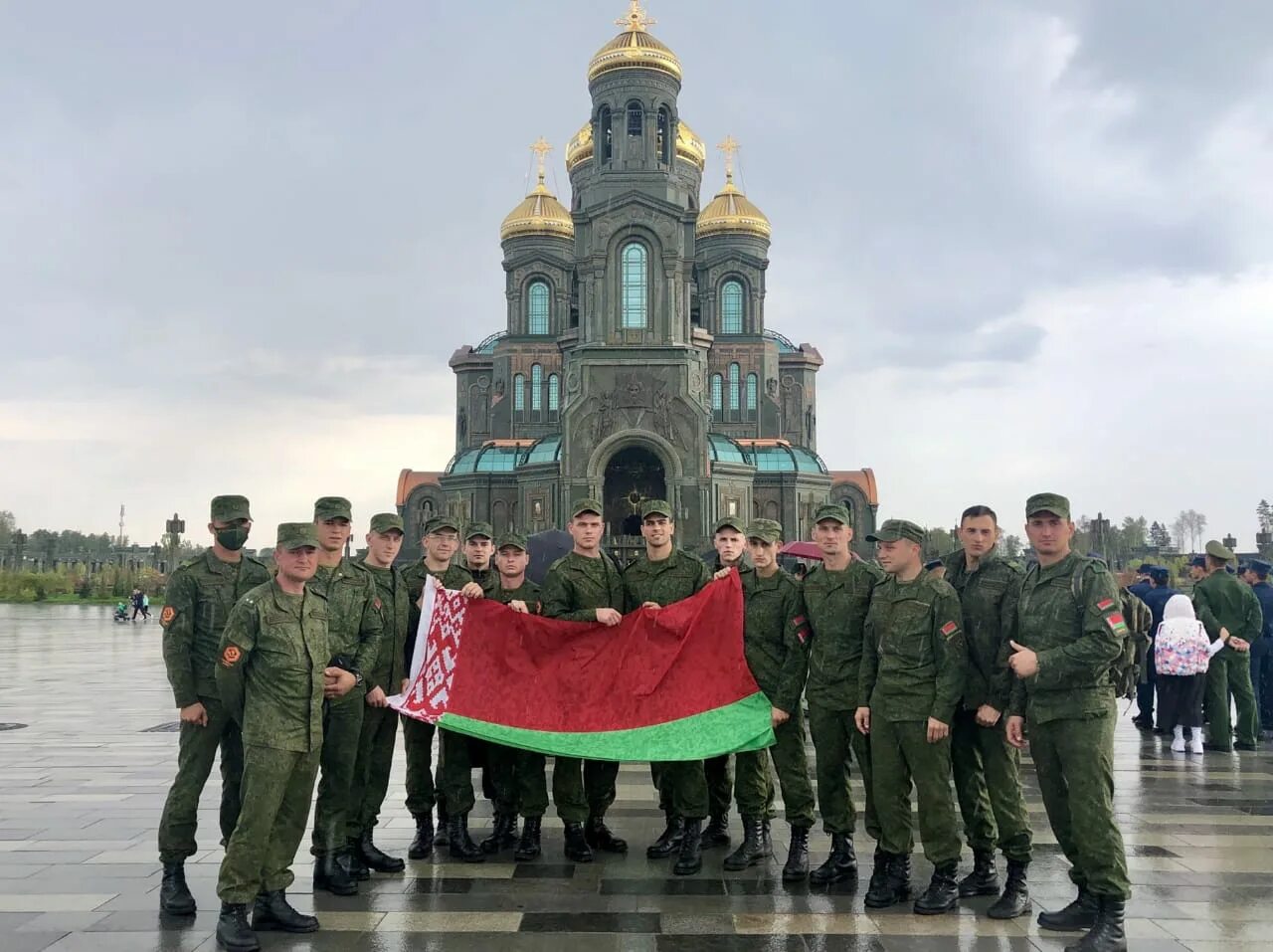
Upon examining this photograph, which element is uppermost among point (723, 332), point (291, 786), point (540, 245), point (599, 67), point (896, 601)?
point (599, 67)

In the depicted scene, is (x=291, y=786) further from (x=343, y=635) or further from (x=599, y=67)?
(x=599, y=67)

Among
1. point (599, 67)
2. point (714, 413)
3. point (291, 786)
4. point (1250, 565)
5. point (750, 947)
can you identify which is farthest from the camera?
point (714, 413)

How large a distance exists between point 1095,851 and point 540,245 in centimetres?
5300

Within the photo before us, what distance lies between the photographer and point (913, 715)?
577 cm

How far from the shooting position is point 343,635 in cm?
636

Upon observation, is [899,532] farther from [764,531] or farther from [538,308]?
[538,308]

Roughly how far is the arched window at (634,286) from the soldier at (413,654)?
120ft

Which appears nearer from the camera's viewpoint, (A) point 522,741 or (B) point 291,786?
(B) point 291,786

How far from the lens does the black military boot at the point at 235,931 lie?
5.00 meters

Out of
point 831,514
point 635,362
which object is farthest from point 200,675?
point 635,362

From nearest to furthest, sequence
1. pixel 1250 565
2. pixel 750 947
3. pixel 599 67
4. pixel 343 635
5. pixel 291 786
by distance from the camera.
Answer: pixel 750 947 < pixel 291 786 < pixel 343 635 < pixel 1250 565 < pixel 599 67

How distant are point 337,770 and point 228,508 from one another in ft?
5.88

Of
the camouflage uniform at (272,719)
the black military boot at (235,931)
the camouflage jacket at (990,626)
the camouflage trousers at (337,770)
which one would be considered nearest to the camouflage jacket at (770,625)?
the camouflage jacket at (990,626)

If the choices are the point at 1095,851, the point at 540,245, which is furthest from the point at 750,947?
the point at 540,245
